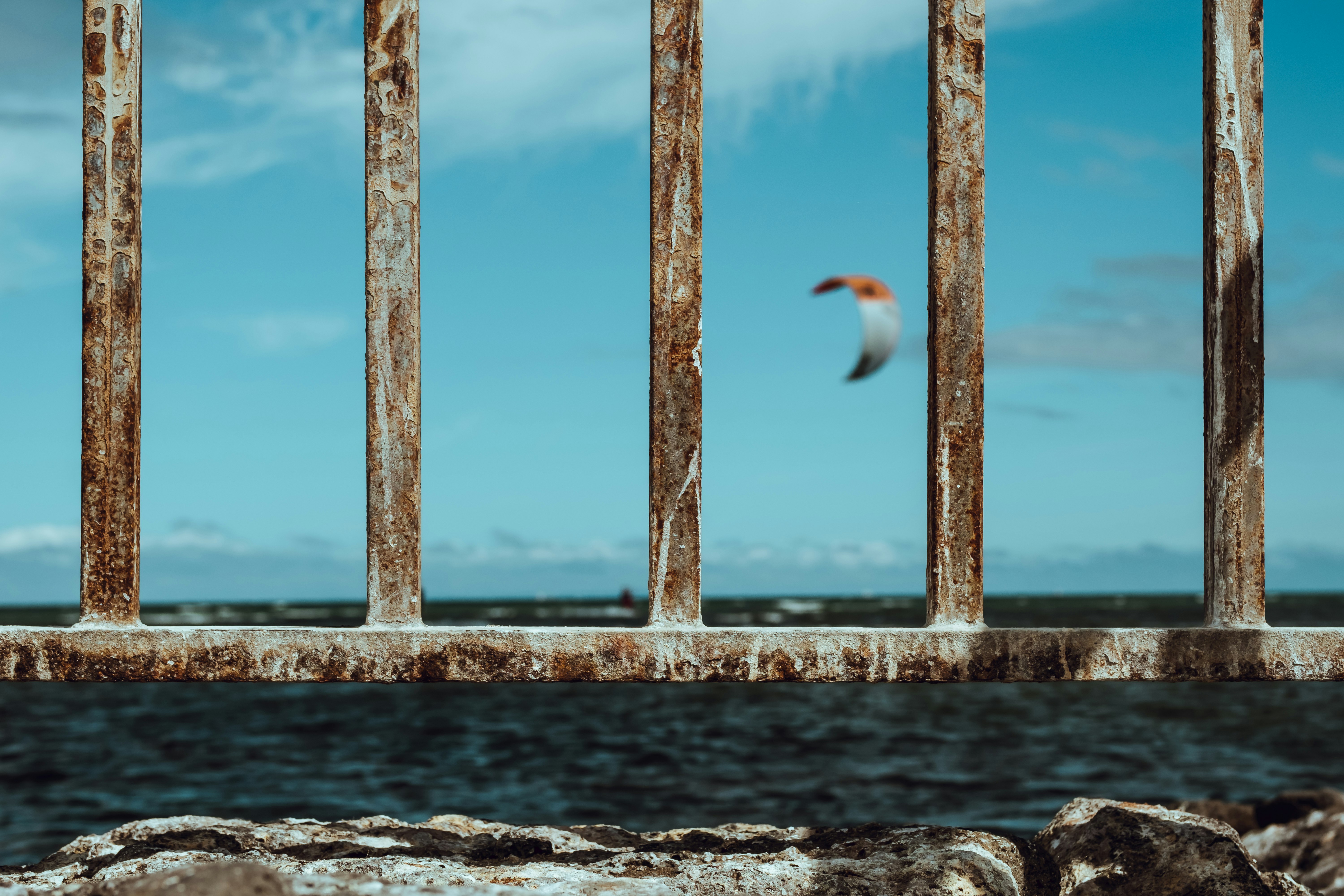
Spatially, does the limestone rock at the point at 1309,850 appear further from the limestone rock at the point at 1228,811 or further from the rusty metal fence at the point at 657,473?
the rusty metal fence at the point at 657,473

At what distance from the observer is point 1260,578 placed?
3.10 m

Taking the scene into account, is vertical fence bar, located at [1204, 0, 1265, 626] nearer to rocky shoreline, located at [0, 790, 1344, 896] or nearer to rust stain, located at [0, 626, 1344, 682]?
rust stain, located at [0, 626, 1344, 682]

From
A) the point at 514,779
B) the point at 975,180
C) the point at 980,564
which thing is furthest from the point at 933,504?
the point at 514,779

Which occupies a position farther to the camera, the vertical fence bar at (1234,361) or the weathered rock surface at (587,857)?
the vertical fence bar at (1234,361)

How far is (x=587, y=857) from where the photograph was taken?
10.3ft

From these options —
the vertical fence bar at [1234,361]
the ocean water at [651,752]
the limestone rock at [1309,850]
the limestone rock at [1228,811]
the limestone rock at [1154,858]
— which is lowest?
the ocean water at [651,752]

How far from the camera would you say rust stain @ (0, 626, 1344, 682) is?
2.90 meters

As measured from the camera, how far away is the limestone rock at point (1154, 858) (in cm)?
315

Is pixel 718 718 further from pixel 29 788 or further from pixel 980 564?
pixel 980 564

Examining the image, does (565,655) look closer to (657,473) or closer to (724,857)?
(657,473)

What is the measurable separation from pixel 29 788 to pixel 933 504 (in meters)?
12.1

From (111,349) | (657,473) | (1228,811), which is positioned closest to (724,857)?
(657,473)

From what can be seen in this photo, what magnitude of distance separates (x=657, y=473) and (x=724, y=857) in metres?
1.04

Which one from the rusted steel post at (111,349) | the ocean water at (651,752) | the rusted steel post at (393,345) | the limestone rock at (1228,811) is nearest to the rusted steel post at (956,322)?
the rusted steel post at (393,345)
